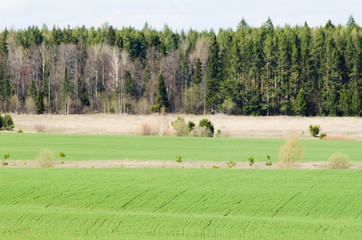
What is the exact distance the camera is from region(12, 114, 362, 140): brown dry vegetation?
63.3m

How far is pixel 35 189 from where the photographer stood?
20.3 m

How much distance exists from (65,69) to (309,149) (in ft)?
201

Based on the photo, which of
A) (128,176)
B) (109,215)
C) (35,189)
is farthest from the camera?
(128,176)

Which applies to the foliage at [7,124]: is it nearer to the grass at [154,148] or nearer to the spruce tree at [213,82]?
the grass at [154,148]

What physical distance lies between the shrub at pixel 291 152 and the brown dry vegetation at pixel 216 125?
31.2 meters

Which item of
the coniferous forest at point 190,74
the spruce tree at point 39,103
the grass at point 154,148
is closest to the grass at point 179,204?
the grass at point 154,148

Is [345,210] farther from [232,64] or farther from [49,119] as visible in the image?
[232,64]

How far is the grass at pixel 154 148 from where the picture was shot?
127 ft

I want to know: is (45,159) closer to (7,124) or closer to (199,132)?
(199,132)

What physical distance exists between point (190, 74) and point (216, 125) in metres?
29.1

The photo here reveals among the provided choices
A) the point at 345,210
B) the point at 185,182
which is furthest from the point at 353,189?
the point at 185,182

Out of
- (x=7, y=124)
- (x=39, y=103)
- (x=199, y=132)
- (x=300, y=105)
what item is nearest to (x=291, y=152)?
(x=199, y=132)

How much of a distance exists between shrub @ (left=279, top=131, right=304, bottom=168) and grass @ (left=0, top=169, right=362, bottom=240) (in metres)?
4.70

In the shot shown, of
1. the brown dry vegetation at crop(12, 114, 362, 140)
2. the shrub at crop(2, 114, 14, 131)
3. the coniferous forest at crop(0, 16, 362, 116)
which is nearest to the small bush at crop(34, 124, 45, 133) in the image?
the brown dry vegetation at crop(12, 114, 362, 140)
